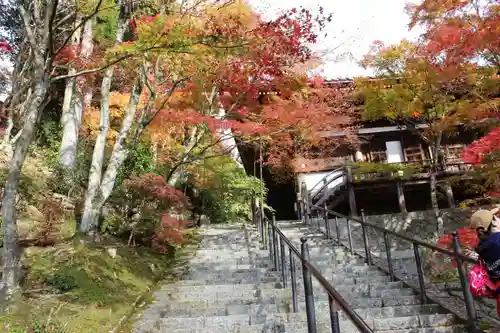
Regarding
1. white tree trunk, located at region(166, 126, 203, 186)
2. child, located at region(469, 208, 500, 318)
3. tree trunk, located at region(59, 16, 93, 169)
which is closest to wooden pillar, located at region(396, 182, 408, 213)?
white tree trunk, located at region(166, 126, 203, 186)

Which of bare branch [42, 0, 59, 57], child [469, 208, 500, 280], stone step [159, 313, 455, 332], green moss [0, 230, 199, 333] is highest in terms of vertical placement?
bare branch [42, 0, 59, 57]

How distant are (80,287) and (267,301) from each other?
2.74m

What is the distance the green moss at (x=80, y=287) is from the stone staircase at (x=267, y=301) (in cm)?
47

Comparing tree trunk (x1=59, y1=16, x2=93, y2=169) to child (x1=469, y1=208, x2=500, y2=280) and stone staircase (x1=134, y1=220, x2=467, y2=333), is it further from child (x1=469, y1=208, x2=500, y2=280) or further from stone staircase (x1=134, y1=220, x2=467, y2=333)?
child (x1=469, y1=208, x2=500, y2=280)

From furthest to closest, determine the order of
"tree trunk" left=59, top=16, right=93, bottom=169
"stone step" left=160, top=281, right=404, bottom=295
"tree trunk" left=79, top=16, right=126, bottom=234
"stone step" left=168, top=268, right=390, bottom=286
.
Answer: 1. "tree trunk" left=59, top=16, right=93, bottom=169
2. "tree trunk" left=79, top=16, right=126, bottom=234
3. "stone step" left=168, top=268, right=390, bottom=286
4. "stone step" left=160, top=281, right=404, bottom=295

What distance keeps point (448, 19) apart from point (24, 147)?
1050 cm

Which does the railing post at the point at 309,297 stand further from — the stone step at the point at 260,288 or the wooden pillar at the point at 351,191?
the wooden pillar at the point at 351,191

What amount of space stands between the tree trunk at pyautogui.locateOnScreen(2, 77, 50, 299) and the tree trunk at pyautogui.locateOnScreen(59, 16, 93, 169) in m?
6.38

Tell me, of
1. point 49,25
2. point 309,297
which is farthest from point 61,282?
point 309,297

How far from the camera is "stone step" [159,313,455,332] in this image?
407cm

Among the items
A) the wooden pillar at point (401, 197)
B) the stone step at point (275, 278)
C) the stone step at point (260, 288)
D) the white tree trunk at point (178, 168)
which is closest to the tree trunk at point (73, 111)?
the white tree trunk at point (178, 168)

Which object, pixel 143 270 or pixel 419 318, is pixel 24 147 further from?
pixel 419 318

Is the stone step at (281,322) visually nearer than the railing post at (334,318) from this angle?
No

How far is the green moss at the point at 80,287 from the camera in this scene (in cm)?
402
